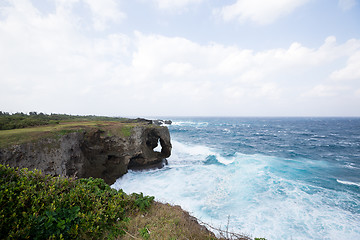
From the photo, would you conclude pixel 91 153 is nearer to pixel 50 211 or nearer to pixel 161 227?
pixel 50 211

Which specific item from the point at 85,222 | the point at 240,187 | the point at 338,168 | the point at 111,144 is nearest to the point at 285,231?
the point at 240,187

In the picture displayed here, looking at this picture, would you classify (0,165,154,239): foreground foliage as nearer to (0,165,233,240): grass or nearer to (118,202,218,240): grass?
(0,165,233,240): grass

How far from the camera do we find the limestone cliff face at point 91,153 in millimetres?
9758

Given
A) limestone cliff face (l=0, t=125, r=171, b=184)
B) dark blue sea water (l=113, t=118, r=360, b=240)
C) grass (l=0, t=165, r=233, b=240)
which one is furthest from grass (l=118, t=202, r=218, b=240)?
limestone cliff face (l=0, t=125, r=171, b=184)

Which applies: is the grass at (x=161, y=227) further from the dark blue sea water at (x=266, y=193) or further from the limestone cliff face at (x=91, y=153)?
the limestone cliff face at (x=91, y=153)

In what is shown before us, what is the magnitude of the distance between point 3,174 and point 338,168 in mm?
30875

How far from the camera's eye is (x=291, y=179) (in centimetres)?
1628

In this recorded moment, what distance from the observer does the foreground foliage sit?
3.22 m

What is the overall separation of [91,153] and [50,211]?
12.6 m

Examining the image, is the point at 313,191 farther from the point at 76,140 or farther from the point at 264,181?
the point at 76,140

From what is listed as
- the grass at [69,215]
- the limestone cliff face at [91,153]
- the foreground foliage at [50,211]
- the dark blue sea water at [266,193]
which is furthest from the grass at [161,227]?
the limestone cliff face at [91,153]

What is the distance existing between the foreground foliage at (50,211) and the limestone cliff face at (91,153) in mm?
5572

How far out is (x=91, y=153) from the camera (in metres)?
14.9

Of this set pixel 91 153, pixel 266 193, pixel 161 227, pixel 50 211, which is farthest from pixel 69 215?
pixel 266 193
